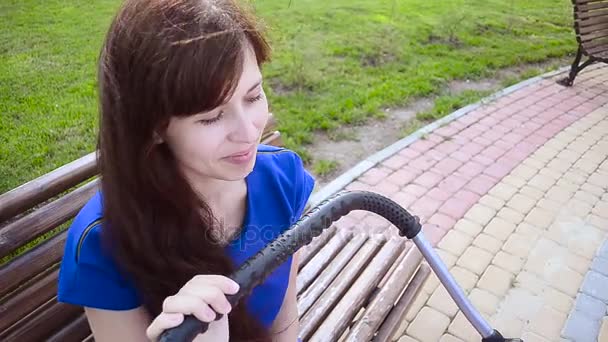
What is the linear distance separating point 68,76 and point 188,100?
4.17m

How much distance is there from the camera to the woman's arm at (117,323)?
1.13 metres

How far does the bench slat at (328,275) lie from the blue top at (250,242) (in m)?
0.46

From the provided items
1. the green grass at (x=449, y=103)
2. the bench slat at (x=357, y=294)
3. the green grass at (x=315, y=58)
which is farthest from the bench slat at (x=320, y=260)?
the green grass at (x=449, y=103)

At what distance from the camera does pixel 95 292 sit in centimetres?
108

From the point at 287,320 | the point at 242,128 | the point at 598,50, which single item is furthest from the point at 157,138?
the point at 598,50

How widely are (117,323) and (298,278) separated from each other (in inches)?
41.6

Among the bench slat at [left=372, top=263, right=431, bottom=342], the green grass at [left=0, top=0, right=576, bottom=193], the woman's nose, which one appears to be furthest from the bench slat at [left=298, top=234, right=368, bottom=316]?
the green grass at [left=0, top=0, right=576, bottom=193]

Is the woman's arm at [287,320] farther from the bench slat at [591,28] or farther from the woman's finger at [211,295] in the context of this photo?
the bench slat at [591,28]

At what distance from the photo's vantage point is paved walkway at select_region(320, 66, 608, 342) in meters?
2.65

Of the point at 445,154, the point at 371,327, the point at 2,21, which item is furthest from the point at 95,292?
the point at 2,21

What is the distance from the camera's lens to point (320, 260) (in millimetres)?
2223

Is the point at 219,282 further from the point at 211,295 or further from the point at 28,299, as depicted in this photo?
the point at 28,299

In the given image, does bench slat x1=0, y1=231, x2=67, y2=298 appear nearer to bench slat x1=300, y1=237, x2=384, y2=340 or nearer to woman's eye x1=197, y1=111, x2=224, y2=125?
woman's eye x1=197, y1=111, x2=224, y2=125

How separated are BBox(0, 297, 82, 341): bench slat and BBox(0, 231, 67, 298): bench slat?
92 mm
